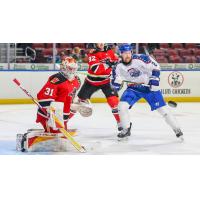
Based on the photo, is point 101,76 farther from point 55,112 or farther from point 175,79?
point 175,79

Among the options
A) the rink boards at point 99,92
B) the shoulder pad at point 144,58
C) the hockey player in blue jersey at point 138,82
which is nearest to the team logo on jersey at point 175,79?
the rink boards at point 99,92

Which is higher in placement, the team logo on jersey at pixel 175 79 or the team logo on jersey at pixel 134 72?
the team logo on jersey at pixel 134 72

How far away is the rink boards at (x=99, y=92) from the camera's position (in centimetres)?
717

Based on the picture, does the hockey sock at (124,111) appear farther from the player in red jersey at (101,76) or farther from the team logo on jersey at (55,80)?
the team logo on jersey at (55,80)

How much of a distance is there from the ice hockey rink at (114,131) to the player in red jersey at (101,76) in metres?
0.26

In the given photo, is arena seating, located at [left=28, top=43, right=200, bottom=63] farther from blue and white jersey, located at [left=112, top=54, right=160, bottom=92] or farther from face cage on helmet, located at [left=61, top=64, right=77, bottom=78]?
face cage on helmet, located at [left=61, top=64, right=77, bottom=78]

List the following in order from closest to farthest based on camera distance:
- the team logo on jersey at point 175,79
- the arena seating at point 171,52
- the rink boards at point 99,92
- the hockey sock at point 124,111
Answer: the hockey sock at point 124,111
the rink boards at point 99,92
the arena seating at point 171,52
the team logo on jersey at point 175,79

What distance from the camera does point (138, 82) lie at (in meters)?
4.80

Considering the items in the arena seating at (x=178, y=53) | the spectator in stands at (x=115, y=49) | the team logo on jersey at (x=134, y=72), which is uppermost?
the spectator in stands at (x=115, y=49)

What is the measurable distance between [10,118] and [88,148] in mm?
1671

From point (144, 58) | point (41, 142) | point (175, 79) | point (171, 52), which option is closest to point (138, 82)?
point (144, 58)

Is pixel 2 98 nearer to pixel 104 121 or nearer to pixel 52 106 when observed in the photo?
pixel 104 121

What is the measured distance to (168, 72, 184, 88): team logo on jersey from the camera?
7.59m

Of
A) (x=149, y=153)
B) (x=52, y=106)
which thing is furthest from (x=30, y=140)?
(x=149, y=153)
